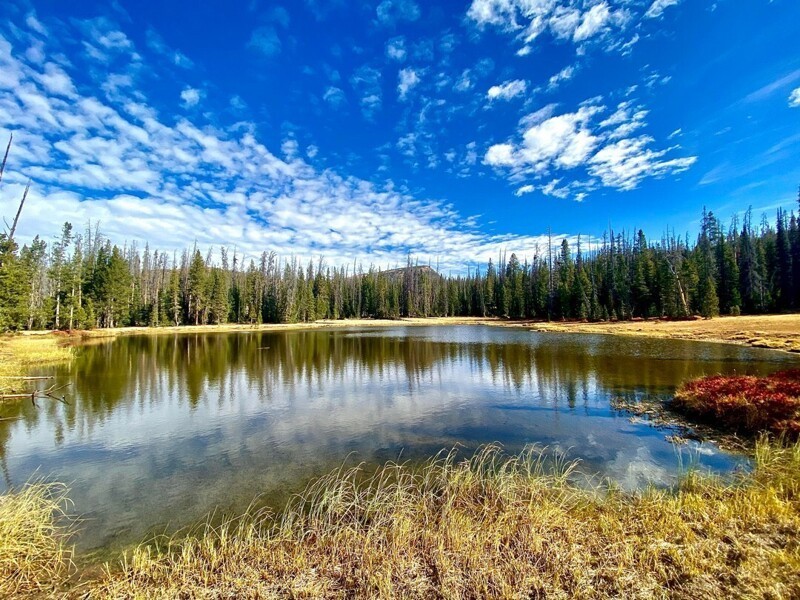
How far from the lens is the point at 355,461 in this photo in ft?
33.7

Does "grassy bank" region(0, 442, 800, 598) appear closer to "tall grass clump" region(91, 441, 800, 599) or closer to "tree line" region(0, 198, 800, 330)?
"tall grass clump" region(91, 441, 800, 599)

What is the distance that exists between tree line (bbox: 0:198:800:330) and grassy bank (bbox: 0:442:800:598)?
28800mm

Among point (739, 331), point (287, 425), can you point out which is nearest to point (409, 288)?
point (739, 331)

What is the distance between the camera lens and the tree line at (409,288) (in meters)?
50.6

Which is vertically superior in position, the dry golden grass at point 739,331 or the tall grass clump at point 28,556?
the dry golden grass at point 739,331

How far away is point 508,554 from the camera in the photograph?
5059 millimetres

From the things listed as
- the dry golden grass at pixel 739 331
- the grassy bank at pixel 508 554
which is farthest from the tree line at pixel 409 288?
the grassy bank at pixel 508 554

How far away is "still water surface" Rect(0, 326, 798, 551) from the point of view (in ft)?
28.7

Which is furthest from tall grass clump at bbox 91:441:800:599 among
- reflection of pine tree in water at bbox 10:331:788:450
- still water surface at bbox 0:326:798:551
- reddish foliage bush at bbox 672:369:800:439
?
reflection of pine tree in water at bbox 10:331:788:450

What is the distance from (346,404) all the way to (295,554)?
446 inches

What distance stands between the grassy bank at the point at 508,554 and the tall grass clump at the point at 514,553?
0.06 feet

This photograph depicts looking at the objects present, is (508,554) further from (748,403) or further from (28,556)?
(748,403)

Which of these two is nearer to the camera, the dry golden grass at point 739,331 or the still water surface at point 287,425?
the still water surface at point 287,425

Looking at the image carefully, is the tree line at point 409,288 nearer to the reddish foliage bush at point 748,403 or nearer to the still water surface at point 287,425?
the still water surface at point 287,425
